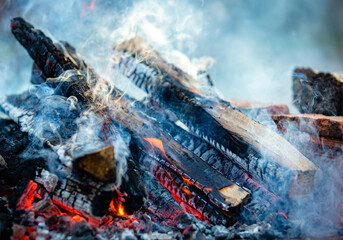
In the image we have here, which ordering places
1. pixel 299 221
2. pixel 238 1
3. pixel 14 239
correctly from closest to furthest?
1. pixel 14 239
2. pixel 299 221
3. pixel 238 1

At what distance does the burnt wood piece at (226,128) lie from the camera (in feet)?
6.00

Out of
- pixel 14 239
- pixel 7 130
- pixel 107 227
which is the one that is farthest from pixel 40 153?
pixel 7 130

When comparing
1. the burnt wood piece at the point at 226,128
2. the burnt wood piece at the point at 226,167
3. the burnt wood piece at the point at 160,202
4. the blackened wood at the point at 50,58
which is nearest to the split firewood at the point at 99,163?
the burnt wood piece at the point at 160,202

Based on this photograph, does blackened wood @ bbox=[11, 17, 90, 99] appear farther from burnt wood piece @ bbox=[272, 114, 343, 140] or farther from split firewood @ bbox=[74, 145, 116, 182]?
burnt wood piece @ bbox=[272, 114, 343, 140]

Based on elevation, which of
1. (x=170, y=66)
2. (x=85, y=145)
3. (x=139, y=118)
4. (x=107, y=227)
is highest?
A: (x=170, y=66)

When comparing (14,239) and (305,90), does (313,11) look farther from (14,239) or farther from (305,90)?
(14,239)

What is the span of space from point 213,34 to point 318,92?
356 centimetres

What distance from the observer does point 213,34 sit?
5840mm

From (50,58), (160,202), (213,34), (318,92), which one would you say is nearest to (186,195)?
(160,202)

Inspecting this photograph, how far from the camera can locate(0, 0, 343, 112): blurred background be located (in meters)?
4.48

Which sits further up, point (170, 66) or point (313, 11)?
point (313, 11)

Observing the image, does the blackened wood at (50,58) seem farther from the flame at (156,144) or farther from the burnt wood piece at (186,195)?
the burnt wood piece at (186,195)

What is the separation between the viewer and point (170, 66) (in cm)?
338

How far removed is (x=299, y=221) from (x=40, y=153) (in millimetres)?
2503
